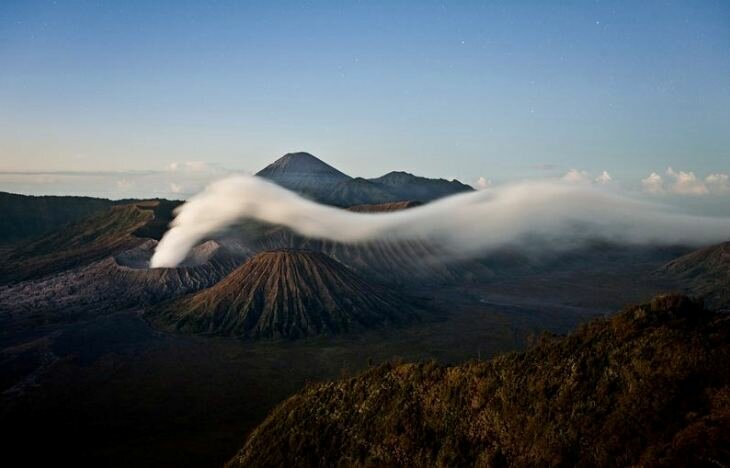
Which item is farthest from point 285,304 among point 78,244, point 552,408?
point 78,244

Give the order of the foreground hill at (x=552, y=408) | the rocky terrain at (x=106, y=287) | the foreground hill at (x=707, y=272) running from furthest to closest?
1. the foreground hill at (x=707, y=272)
2. the rocky terrain at (x=106, y=287)
3. the foreground hill at (x=552, y=408)

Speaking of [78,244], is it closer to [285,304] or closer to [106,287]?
[106,287]

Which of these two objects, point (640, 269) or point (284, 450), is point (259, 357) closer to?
point (284, 450)

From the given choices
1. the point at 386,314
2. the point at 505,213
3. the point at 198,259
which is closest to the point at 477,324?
the point at 386,314

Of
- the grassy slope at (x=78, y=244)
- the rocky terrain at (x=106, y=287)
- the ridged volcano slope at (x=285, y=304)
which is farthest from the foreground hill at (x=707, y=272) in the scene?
the grassy slope at (x=78, y=244)

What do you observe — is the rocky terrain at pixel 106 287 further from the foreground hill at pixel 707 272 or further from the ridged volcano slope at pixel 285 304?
the foreground hill at pixel 707 272

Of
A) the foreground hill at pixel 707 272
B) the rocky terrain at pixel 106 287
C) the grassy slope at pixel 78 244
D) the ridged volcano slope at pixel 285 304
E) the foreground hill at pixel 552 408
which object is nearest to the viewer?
the foreground hill at pixel 552 408

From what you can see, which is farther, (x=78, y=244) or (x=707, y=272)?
(x=78, y=244)
